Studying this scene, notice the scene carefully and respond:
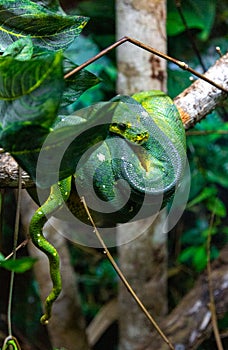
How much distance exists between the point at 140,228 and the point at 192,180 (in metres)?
0.40

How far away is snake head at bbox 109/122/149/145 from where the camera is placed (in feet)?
2.33

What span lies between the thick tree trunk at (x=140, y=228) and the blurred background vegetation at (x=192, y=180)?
219 millimetres

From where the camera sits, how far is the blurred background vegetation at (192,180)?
1.68 metres

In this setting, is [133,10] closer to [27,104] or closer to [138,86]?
[138,86]

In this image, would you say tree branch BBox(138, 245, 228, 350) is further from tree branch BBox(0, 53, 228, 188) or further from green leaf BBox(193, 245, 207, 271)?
tree branch BBox(0, 53, 228, 188)

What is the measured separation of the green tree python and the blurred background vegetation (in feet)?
2.75

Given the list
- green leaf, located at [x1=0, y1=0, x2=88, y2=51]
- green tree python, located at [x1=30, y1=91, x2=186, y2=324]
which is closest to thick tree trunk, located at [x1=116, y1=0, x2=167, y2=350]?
green tree python, located at [x1=30, y1=91, x2=186, y2=324]

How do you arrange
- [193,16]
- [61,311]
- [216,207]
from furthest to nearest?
[193,16]
[216,207]
[61,311]

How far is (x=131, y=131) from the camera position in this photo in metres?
0.71

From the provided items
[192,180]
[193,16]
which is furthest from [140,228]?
[193,16]

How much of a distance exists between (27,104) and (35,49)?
19 cm

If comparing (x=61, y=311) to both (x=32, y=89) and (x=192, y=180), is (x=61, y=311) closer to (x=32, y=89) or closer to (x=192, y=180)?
(x=192, y=180)

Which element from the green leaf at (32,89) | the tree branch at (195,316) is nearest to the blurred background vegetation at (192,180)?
the tree branch at (195,316)

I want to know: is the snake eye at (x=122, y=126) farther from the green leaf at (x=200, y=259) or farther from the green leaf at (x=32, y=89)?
the green leaf at (x=200, y=259)
